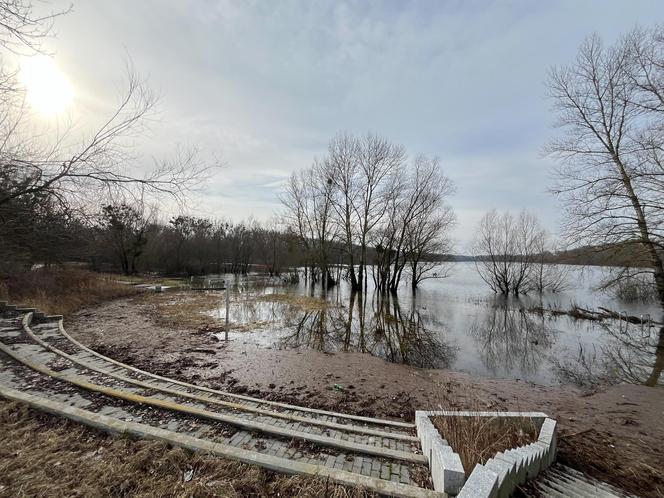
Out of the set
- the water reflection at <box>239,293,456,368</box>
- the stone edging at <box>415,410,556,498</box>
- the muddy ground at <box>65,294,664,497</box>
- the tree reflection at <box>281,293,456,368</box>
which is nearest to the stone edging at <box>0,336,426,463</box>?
the stone edging at <box>415,410,556,498</box>

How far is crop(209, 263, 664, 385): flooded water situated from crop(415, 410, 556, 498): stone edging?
15.7ft

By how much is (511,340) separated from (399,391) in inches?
324

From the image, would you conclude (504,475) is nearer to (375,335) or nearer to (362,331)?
(375,335)

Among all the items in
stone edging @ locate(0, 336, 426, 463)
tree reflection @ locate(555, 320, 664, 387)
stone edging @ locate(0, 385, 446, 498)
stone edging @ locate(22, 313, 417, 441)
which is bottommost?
tree reflection @ locate(555, 320, 664, 387)

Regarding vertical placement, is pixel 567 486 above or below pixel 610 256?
below

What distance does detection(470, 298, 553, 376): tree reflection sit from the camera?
894 centimetres

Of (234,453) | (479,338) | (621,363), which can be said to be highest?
(234,453)

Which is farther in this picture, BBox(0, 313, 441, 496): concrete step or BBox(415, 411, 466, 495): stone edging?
BBox(0, 313, 441, 496): concrete step

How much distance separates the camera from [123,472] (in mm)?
2402

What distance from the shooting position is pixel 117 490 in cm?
225

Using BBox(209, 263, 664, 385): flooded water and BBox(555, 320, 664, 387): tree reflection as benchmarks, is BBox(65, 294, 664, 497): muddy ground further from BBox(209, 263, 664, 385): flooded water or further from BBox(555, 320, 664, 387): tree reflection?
BBox(209, 263, 664, 385): flooded water

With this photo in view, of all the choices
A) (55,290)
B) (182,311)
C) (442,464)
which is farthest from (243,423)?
(55,290)

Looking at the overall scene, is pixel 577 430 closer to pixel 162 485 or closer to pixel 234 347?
pixel 162 485

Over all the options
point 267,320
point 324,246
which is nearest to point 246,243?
point 324,246
